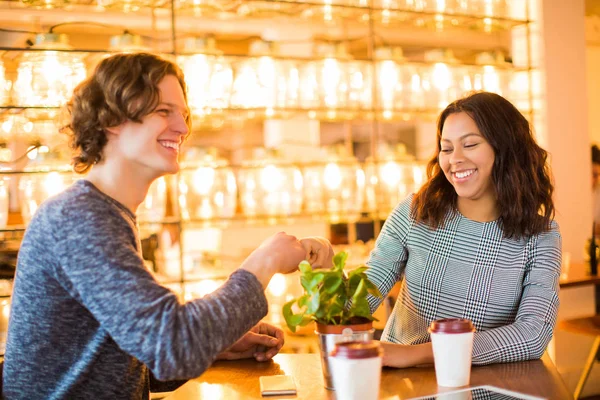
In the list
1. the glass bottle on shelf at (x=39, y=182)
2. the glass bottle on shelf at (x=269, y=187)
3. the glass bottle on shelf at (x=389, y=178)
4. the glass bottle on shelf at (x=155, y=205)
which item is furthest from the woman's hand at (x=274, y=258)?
the glass bottle on shelf at (x=389, y=178)

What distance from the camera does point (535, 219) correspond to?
2059 mm

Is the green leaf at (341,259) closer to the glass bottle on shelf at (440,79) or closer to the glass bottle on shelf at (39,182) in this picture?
the glass bottle on shelf at (39,182)

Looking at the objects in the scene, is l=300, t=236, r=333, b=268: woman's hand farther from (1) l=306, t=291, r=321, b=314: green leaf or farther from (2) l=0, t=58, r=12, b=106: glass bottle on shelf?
(2) l=0, t=58, r=12, b=106: glass bottle on shelf

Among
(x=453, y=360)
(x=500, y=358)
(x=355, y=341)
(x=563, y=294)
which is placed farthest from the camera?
(x=563, y=294)

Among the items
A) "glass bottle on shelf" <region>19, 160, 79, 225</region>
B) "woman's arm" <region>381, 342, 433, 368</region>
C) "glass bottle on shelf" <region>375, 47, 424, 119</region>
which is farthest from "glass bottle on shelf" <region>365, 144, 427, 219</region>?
"woman's arm" <region>381, 342, 433, 368</region>

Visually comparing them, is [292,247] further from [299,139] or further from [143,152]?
[299,139]

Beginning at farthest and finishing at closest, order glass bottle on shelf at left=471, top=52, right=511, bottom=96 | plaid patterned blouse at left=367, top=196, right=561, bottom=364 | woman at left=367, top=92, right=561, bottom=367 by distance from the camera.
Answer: glass bottle on shelf at left=471, top=52, right=511, bottom=96, woman at left=367, top=92, right=561, bottom=367, plaid patterned blouse at left=367, top=196, right=561, bottom=364

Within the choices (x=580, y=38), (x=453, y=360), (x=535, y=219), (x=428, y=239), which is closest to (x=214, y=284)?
(x=428, y=239)

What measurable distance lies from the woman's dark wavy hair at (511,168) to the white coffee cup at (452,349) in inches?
24.0

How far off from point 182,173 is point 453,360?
2.27 metres

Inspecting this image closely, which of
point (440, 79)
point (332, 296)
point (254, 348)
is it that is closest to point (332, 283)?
point (332, 296)

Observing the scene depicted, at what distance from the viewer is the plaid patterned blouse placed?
1.90 meters

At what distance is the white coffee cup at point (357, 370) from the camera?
1344mm

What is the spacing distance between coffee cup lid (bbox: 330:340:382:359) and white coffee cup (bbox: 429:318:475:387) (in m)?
0.21
